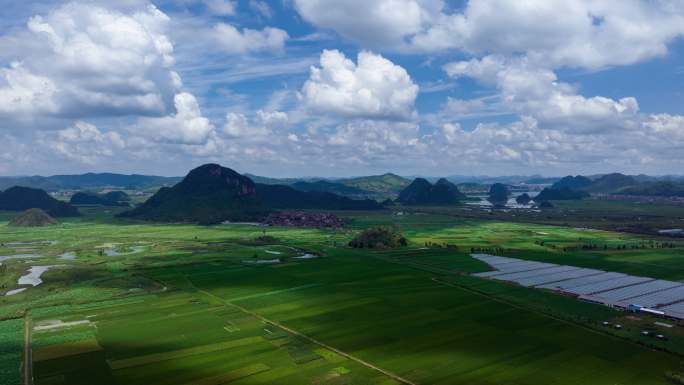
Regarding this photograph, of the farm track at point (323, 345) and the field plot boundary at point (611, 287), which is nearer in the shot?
the farm track at point (323, 345)

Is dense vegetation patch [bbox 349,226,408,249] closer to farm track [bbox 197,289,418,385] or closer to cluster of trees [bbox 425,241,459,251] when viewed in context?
cluster of trees [bbox 425,241,459,251]

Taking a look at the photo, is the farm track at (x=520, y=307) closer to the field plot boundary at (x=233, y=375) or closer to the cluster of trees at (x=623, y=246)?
the field plot boundary at (x=233, y=375)

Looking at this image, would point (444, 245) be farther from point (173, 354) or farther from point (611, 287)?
point (173, 354)

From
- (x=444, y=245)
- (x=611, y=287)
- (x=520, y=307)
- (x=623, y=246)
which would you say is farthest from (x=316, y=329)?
(x=623, y=246)

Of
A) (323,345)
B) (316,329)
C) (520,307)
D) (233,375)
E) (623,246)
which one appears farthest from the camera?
(623,246)

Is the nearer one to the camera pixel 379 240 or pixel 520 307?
pixel 520 307

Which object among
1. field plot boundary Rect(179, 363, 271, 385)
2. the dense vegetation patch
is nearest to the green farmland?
field plot boundary Rect(179, 363, 271, 385)

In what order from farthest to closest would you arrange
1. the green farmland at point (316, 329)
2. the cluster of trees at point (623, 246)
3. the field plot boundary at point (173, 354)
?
the cluster of trees at point (623, 246) < the field plot boundary at point (173, 354) < the green farmland at point (316, 329)

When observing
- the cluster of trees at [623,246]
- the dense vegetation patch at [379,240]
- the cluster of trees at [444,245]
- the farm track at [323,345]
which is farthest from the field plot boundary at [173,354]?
the cluster of trees at [623,246]
